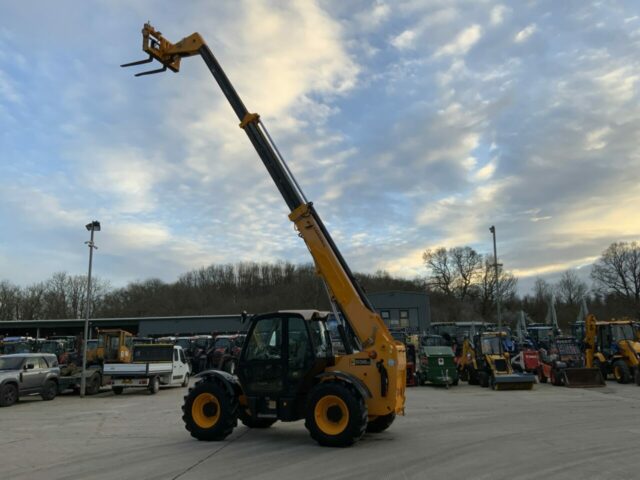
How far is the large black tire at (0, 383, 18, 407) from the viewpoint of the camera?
16141mm

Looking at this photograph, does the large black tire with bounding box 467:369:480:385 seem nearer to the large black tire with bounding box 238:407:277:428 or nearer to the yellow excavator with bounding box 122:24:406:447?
the yellow excavator with bounding box 122:24:406:447

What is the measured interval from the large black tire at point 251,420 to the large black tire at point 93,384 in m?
12.4

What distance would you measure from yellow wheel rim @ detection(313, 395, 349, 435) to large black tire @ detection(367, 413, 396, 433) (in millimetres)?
1283

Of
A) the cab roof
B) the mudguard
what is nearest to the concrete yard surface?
the mudguard

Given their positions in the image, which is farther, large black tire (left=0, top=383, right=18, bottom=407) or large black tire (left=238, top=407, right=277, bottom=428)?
large black tire (left=0, top=383, right=18, bottom=407)

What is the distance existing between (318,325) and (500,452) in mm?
3630

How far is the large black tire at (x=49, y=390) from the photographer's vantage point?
59.1 feet

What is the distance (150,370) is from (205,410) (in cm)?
1154

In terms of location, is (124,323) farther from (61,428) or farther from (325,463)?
(325,463)

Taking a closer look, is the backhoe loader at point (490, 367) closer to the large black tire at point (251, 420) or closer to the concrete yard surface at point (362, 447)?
→ the concrete yard surface at point (362, 447)

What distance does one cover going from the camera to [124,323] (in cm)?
6019

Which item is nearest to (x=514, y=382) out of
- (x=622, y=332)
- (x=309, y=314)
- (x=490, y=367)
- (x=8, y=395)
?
(x=490, y=367)

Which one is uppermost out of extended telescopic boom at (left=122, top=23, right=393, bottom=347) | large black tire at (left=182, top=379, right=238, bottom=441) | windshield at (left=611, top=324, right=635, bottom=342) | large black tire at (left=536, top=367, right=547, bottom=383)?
extended telescopic boom at (left=122, top=23, right=393, bottom=347)

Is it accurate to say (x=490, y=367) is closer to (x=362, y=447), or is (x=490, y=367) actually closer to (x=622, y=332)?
(x=622, y=332)
